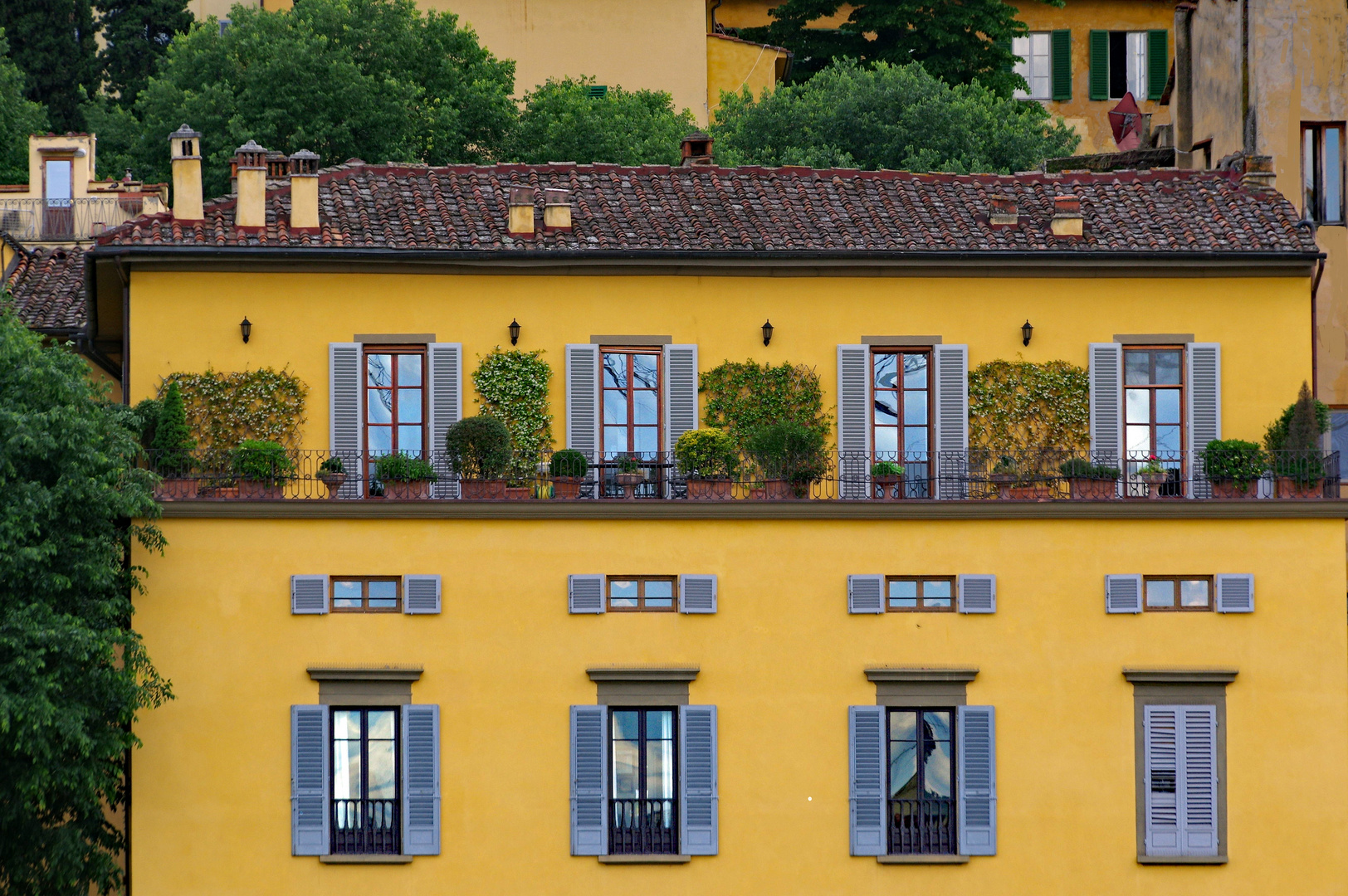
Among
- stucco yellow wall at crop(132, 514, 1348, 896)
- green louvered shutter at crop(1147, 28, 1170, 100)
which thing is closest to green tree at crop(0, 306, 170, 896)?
stucco yellow wall at crop(132, 514, 1348, 896)

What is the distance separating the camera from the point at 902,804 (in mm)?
24281

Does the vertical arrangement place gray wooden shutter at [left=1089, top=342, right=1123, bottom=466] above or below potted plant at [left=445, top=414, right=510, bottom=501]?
above

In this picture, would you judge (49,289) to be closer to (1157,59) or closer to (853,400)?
(853,400)

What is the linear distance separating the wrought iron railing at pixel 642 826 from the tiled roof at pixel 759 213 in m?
6.66

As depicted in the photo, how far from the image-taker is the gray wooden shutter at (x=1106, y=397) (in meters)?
25.9

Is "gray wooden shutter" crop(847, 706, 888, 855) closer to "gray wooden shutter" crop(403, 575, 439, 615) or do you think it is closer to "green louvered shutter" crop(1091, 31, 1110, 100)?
"gray wooden shutter" crop(403, 575, 439, 615)

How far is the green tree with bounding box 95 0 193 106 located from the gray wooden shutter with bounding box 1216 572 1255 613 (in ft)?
109

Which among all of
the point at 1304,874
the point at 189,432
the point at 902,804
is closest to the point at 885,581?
the point at 902,804

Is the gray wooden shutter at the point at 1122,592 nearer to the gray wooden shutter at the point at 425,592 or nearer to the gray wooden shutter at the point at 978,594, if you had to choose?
the gray wooden shutter at the point at 978,594

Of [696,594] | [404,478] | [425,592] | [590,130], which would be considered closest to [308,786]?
[425,592]

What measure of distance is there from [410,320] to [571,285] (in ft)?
6.62

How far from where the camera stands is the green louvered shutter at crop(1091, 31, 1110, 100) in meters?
50.5

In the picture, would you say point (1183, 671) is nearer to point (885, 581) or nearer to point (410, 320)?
point (885, 581)

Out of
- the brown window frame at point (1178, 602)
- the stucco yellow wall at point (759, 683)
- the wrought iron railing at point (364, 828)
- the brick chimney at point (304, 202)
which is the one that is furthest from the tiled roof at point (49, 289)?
the brown window frame at point (1178, 602)
